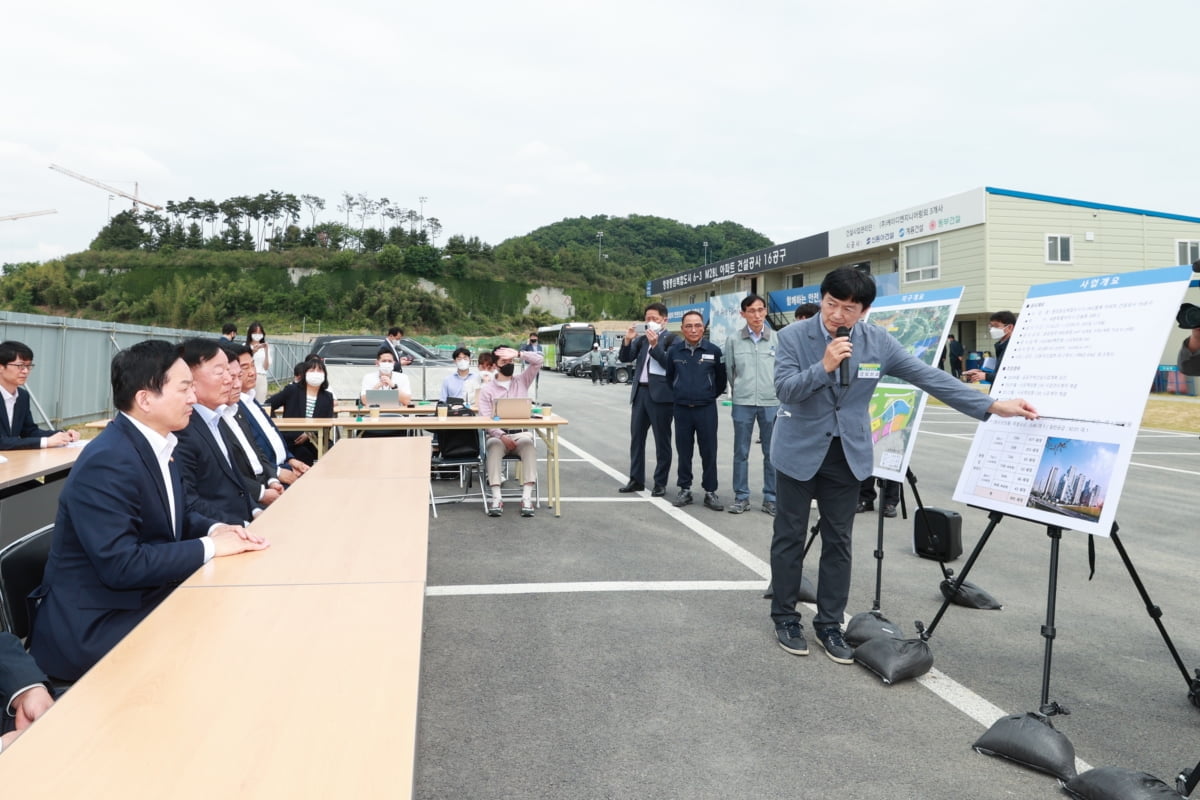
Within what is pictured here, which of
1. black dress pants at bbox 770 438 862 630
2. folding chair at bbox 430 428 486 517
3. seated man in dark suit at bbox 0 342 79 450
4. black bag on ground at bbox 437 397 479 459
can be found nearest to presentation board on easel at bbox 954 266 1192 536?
black dress pants at bbox 770 438 862 630

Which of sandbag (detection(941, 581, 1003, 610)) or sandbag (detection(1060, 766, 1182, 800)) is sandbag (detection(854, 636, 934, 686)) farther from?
sandbag (detection(941, 581, 1003, 610))

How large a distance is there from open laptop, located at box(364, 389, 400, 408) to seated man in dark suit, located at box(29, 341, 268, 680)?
679 centimetres

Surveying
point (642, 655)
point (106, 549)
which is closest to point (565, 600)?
point (642, 655)

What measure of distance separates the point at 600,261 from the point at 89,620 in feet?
307

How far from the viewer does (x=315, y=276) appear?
7581 centimetres

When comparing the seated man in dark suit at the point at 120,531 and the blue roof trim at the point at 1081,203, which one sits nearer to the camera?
the seated man in dark suit at the point at 120,531

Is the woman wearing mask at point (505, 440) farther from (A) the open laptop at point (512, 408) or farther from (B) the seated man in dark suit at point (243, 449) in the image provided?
(B) the seated man in dark suit at point (243, 449)

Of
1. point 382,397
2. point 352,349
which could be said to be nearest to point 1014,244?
point 352,349

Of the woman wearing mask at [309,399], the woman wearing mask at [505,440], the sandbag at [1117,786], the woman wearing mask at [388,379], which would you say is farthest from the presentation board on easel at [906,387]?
the woman wearing mask at [388,379]

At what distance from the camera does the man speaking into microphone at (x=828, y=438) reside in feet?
12.0

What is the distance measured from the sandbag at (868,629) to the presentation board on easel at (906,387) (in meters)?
0.95

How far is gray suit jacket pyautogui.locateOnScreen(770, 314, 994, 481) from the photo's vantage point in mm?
3697

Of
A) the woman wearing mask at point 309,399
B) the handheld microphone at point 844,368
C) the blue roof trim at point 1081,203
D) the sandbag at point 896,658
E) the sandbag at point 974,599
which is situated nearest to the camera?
the sandbag at point 896,658

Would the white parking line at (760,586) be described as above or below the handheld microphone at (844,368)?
below
